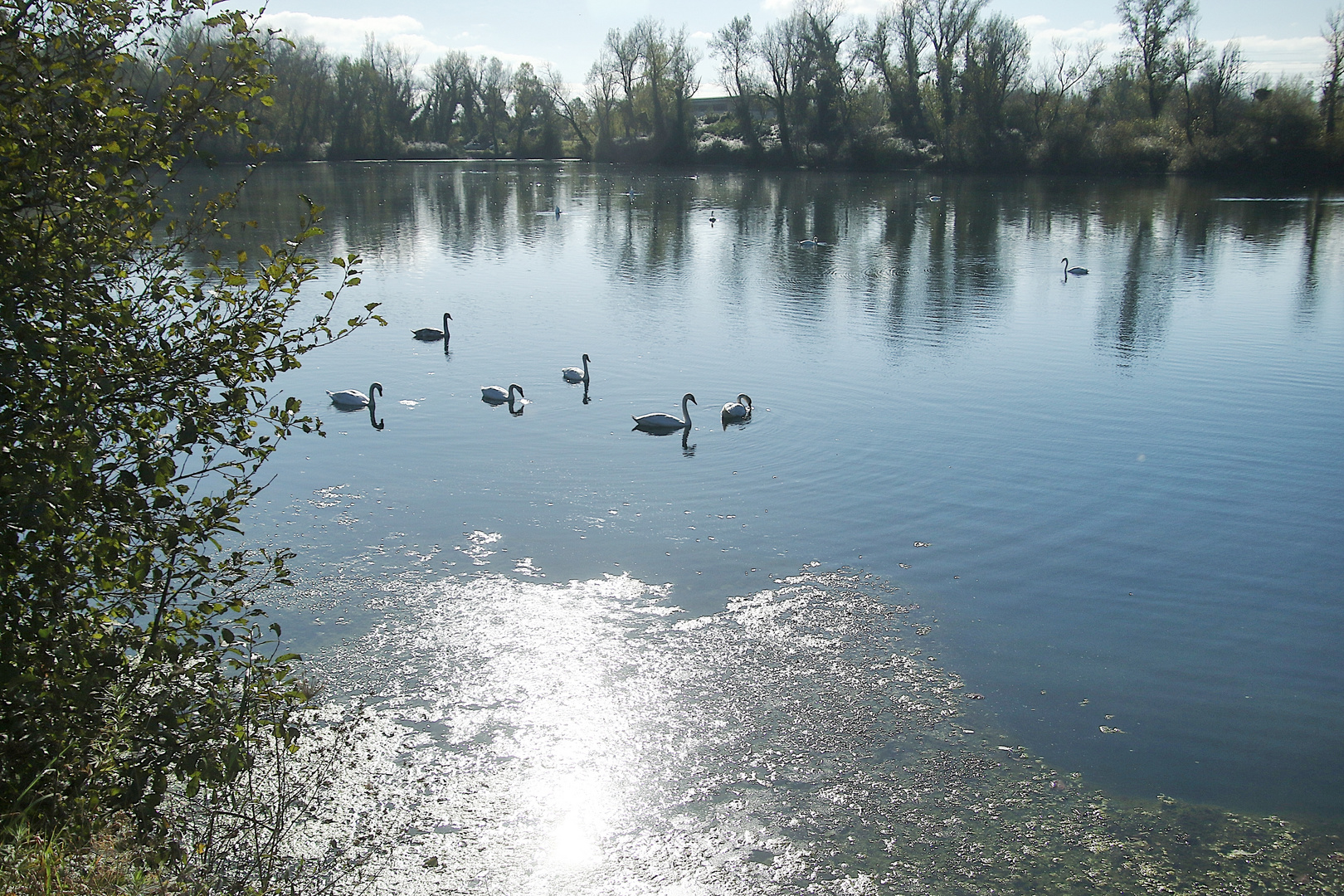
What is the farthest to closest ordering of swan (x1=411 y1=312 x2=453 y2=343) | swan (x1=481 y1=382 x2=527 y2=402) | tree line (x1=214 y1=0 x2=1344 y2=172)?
tree line (x1=214 y1=0 x2=1344 y2=172)
swan (x1=411 y1=312 x2=453 y2=343)
swan (x1=481 y1=382 x2=527 y2=402)

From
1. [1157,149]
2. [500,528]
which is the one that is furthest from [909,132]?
[500,528]

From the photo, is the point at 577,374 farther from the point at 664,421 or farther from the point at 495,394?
the point at 664,421

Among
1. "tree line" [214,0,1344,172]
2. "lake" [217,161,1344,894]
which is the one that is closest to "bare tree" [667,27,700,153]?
"tree line" [214,0,1344,172]

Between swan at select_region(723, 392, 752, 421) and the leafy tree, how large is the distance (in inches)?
379

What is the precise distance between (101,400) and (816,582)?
6.35 m

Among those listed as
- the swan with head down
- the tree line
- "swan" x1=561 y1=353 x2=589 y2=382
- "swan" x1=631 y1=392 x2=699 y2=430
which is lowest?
"swan" x1=631 y1=392 x2=699 y2=430

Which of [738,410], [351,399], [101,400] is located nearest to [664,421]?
[738,410]

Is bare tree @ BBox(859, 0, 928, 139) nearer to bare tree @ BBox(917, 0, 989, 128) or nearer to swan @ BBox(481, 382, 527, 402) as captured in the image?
bare tree @ BBox(917, 0, 989, 128)

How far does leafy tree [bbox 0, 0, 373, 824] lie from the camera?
368 cm

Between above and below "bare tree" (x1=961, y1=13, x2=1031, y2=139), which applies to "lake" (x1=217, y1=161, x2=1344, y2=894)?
below

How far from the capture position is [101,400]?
154 inches

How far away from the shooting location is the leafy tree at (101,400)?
12.1ft

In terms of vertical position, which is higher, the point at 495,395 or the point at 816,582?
the point at 495,395

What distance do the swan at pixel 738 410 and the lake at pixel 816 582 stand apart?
0.79 ft
